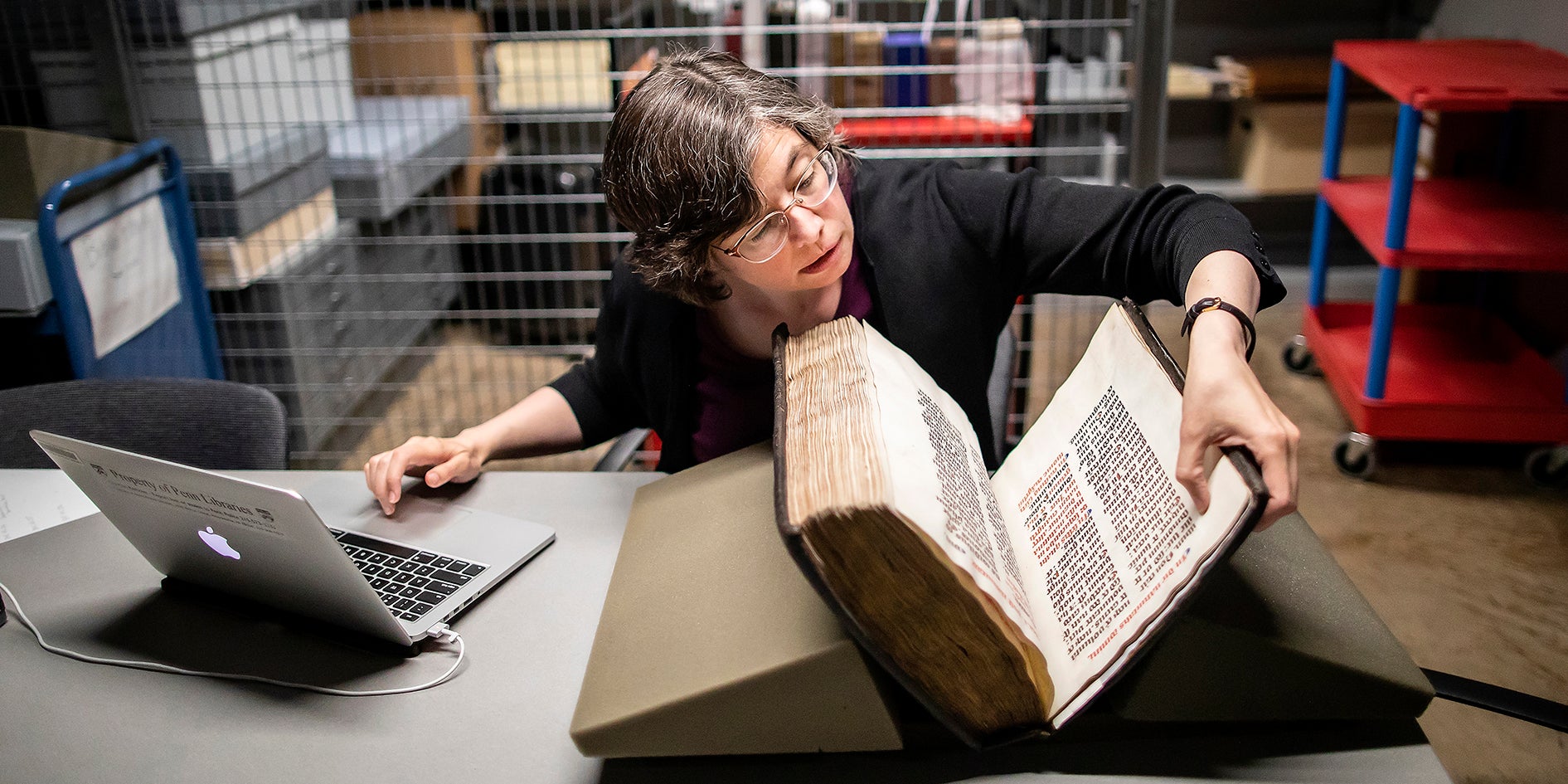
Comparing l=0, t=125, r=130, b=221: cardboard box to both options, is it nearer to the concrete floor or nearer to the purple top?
the purple top

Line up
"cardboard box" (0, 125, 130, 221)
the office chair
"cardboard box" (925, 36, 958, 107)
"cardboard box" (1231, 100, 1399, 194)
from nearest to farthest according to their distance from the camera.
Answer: the office chair < "cardboard box" (0, 125, 130, 221) < "cardboard box" (925, 36, 958, 107) < "cardboard box" (1231, 100, 1399, 194)

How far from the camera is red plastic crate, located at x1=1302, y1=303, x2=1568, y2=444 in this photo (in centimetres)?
239

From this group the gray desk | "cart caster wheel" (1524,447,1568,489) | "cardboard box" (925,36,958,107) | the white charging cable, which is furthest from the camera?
"cart caster wheel" (1524,447,1568,489)

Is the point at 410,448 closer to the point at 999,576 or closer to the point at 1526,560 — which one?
the point at 999,576

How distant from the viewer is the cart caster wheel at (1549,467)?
2395mm

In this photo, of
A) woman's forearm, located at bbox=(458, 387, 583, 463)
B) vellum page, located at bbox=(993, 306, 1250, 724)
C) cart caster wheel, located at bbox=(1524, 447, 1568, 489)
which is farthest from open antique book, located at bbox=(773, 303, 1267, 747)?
cart caster wheel, located at bbox=(1524, 447, 1568, 489)

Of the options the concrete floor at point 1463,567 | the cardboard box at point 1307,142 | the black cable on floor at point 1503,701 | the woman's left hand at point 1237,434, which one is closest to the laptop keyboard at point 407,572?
Result: the woman's left hand at point 1237,434

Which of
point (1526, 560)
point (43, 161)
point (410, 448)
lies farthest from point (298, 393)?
point (1526, 560)

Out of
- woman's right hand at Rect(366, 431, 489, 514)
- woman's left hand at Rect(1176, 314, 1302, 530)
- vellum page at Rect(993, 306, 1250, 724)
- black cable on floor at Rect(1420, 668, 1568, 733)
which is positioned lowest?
black cable on floor at Rect(1420, 668, 1568, 733)

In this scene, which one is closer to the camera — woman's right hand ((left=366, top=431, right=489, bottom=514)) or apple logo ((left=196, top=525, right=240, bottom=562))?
apple logo ((left=196, top=525, right=240, bottom=562))

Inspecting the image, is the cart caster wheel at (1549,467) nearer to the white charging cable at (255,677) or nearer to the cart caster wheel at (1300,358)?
the cart caster wheel at (1300,358)

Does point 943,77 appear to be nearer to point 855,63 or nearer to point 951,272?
point 855,63

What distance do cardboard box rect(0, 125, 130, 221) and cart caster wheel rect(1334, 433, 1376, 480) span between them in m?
2.65

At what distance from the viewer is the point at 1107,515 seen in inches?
28.8
